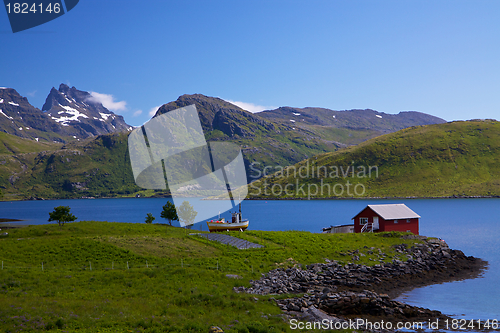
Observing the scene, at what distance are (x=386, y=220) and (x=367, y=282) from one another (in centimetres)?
2180

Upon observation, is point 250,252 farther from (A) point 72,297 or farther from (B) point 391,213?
(B) point 391,213

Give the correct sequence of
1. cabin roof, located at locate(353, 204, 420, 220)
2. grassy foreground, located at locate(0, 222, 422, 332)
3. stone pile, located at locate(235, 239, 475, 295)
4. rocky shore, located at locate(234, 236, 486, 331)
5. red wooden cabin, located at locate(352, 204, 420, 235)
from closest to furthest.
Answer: grassy foreground, located at locate(0, 222, 422, 332)
rocky shore, located at locate(234, 236, 486, 331)
stone pile, located at locate(235, 239, 475, 295)
red wooden cabin, located at locate(352, 204, 420, 235)
cabin roof, located at locate(353, 204, 420, 220)

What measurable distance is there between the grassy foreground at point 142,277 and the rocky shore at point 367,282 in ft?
5.13

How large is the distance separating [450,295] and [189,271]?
2804cm

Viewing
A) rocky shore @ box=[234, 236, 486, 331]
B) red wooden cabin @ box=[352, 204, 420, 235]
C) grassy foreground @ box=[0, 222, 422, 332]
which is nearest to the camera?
grassy foreground @ box=[0, 222, 422, 332]

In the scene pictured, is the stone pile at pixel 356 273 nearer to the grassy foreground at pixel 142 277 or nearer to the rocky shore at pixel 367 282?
the rocky shore at pixel 367 282

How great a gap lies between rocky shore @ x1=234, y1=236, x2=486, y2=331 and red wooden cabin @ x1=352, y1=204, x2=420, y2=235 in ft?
21.2

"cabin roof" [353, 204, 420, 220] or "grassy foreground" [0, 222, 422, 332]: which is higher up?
"cabin roof" [353, 204, 420, 220]

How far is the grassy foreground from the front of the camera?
21.2 meters

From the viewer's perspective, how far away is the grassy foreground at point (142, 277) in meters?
21.2

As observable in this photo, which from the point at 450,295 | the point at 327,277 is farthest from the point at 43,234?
the point at 450,295

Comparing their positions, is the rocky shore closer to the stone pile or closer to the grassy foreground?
the stone pile

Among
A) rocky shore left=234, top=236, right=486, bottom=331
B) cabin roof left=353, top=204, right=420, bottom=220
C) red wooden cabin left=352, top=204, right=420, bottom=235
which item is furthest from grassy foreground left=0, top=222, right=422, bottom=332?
cabin roof left=353, top=204, right=420, bottom=220

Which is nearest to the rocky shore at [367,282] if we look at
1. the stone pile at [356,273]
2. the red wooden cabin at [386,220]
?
the stone pile at [356,273]
